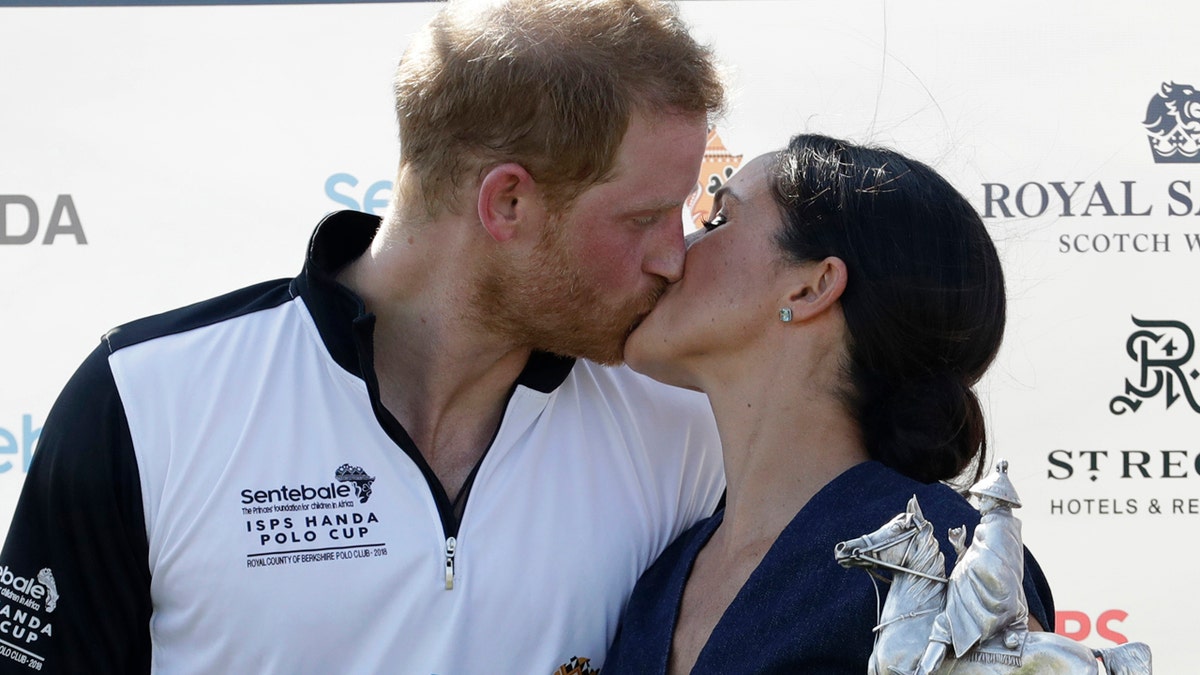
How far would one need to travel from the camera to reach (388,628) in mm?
1837

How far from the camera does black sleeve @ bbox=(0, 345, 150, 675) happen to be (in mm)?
1811

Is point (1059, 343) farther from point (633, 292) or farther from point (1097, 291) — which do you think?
point (633, 292)

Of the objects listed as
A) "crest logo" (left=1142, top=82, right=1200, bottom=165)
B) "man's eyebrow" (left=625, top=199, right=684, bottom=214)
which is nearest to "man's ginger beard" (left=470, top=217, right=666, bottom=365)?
"man's eyebrow" (left=625, top=199, right=684, bottom=214)

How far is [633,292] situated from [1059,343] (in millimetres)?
1456

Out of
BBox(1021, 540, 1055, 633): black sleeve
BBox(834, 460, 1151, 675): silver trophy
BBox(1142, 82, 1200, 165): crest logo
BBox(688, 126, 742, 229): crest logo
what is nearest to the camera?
BBox(834, 460, 1151, 675): silver trophy

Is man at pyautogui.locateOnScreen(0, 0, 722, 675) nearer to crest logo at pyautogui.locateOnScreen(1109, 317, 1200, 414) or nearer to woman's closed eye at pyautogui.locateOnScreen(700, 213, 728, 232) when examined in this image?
woman's closed eye at pyautogui.locateOnScreen(700, 213, 728, 232)

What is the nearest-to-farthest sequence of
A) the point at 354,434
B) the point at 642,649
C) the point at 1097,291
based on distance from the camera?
the point at 642,649 < the point at 354,434 < the point at 1097,291

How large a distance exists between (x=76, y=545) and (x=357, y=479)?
43 centimetres

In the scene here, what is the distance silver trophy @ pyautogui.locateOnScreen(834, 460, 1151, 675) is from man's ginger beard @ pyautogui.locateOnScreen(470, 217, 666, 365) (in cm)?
93

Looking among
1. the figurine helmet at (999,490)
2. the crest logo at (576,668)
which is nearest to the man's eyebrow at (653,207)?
the crest logo at (576,668)

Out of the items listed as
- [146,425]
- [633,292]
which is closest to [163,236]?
[146,425]

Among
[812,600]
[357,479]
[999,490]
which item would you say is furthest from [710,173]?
[999,490]

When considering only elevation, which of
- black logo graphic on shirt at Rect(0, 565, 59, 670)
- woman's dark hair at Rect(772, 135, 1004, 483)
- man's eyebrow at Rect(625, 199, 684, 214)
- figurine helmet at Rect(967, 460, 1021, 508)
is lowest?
black logo graphic on shirt at Rect(0, 565, 59, 670)

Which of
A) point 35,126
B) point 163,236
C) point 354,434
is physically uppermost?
point 35,126
